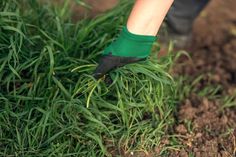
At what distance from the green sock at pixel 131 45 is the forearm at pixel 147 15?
2cm

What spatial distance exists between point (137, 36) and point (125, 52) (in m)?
0.09

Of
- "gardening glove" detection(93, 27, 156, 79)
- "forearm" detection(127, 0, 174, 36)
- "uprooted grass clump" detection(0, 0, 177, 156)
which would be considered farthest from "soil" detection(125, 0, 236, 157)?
"forearm" detection(127, 0, 174, 36)

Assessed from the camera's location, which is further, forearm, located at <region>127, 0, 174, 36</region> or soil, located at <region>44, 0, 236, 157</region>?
soil, located at <region>44, 0, 236, 157</region>

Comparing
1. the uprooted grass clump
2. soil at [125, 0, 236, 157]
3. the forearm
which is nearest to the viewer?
the forearm

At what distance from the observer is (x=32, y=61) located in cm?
210

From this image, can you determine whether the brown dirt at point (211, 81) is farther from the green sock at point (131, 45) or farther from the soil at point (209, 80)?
the green sock at point (131, 45)

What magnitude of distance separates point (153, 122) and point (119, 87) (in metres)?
0.23

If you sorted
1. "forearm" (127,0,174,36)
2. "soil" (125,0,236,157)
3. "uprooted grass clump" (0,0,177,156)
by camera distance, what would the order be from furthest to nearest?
1. "soil" (125,0,236,157)
2. "uprooted grass clump" (0,0,177,156)
3. "forearm" (127,0,174,36)

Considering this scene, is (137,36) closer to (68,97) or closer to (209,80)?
(68,97)

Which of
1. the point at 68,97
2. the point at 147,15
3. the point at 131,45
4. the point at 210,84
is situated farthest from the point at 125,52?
the point at 210,84

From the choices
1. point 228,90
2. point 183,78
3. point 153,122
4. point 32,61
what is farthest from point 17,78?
point 228,90

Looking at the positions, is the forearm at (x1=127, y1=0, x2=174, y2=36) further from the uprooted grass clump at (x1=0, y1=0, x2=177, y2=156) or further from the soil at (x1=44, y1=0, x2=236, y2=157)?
the soil at (x1=44, y1=0, x2=236, y2=157)

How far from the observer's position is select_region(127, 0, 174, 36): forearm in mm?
1815

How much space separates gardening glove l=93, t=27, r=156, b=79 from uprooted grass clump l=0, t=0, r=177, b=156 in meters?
0.05
